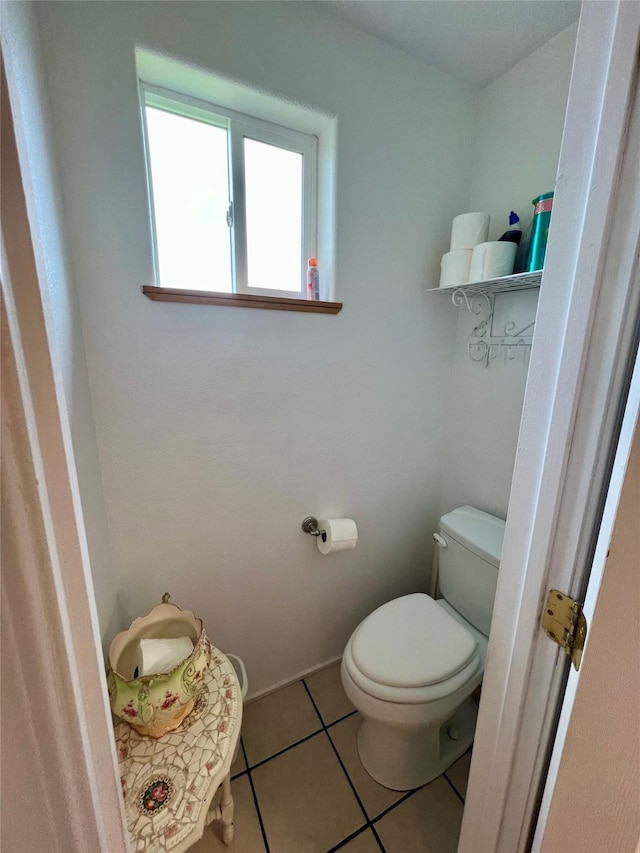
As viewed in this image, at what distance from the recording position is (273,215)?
125 centimetres

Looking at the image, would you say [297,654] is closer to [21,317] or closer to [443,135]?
[21,317]

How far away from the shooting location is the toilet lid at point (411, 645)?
1062 millimetres

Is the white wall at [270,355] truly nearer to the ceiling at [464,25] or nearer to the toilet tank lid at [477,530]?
the ceiling at [464,25]

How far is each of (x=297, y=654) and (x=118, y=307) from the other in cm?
151

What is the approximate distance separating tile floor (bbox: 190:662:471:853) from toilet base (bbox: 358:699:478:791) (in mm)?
23

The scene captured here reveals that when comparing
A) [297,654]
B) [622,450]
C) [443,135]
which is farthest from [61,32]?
[297,654]

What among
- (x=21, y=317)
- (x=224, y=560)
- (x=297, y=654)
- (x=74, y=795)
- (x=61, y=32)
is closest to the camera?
(x=21, y=317)

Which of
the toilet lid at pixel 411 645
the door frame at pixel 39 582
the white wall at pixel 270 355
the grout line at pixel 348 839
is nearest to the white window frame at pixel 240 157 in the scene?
the white wall at pixel 270 355

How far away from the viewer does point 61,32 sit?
2.61 ft

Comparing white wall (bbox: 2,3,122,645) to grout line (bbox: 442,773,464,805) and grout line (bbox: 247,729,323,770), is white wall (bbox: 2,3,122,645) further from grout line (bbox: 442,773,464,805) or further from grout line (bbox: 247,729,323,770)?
grout line (bbox: 442,773,464,805)

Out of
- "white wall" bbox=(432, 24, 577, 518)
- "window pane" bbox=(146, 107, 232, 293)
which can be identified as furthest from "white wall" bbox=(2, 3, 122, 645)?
"white wall" bbox=(432, 24, 577, 518)

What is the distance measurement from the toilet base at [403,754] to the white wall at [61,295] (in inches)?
38.0

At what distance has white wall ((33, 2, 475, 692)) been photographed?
892mm

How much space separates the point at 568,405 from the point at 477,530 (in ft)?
3.21
